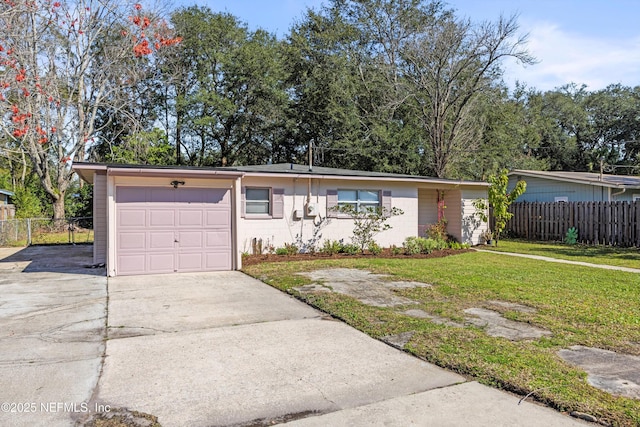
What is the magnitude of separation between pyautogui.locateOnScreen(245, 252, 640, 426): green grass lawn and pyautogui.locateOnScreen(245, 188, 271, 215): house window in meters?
2.37

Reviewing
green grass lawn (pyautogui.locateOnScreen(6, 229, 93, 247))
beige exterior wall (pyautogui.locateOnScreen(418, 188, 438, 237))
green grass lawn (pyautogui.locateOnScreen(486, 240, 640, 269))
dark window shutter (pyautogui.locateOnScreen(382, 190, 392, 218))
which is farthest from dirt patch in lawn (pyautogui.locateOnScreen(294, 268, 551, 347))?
green grass lawn (pyautogui.locateOnScreen(6, 229, 93, 247))

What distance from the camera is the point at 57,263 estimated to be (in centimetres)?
1167

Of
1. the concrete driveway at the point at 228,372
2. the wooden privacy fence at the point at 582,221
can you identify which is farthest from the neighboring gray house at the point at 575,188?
the concrete driveway at the point at 228,372

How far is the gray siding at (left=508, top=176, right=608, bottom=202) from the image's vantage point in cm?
1775

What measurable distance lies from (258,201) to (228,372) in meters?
8.83

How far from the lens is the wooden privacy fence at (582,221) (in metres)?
14.6

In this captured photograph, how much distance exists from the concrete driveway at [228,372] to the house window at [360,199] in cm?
733

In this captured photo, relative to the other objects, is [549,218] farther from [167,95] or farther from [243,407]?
[167,95]

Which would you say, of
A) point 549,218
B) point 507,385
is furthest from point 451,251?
point 507,385

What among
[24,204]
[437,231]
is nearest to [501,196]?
[437,231]

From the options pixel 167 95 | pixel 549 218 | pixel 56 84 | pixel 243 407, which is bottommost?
pixel 243 407

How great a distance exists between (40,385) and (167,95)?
2576 cm

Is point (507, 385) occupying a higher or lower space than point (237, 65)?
lower

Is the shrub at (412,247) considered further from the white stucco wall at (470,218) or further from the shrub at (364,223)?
the white stucco wall at (470,218)
